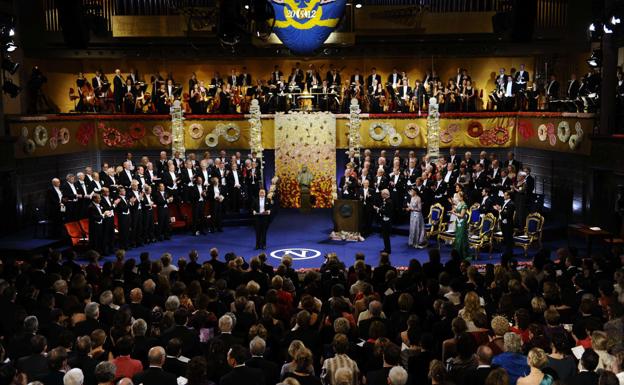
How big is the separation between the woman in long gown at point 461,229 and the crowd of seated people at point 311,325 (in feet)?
13.9

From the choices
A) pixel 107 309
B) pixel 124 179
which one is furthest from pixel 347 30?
pixel 107 309

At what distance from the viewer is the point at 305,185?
2242 cm

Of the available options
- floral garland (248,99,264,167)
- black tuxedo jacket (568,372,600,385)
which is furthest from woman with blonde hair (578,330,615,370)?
floral garland (248,99,264,167)

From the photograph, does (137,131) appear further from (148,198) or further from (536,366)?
(536,366)

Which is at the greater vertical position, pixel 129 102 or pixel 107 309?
pixel 129 102

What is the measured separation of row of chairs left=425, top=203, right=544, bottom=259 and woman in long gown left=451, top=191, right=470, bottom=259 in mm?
363

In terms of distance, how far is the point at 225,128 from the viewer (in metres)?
24.5

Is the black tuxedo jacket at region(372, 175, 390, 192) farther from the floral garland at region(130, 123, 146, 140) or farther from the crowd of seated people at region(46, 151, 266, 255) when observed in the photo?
the floral garland at region(130, 123, 146, 140)

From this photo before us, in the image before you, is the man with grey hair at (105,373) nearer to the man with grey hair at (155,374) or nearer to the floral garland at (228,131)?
the man with grey hair at (155,374)

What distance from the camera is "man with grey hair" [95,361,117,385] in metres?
6.50

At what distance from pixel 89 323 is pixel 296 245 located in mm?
9932

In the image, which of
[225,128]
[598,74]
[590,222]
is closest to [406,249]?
[590,222]

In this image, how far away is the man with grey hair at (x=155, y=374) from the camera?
22.1 ft

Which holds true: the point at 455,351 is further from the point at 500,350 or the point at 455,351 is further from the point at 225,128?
the point at 225,128
